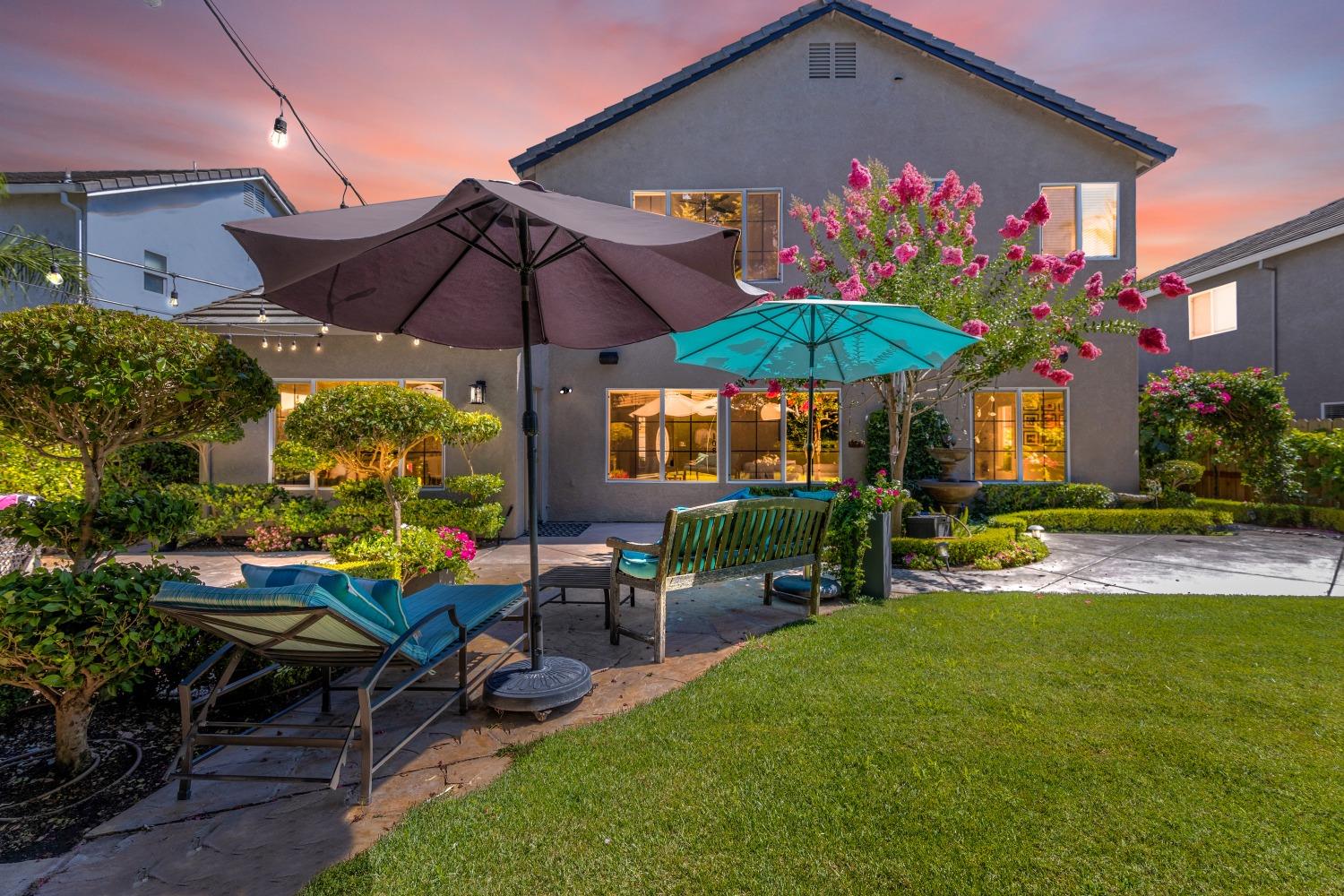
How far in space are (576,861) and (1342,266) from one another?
18.9 metres

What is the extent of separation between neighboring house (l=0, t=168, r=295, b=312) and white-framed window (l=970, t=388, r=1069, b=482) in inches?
633

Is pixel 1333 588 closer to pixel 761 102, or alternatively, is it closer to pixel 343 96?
pixel 761 102

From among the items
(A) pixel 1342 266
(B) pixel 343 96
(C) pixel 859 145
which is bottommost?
(A) pixel 1342 266

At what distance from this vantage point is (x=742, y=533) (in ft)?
14.7

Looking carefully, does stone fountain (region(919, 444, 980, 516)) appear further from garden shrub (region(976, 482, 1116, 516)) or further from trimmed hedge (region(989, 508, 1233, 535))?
garden shrub (region(976, 482, 1116, 516))

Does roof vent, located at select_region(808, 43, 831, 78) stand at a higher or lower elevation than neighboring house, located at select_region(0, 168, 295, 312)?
higher

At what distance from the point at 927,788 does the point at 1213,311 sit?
65.5ft

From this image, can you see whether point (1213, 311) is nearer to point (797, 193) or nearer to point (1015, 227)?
point (797, 193)

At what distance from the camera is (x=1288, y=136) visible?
12.3 metres

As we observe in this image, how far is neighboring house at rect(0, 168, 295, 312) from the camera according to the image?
44.5ft

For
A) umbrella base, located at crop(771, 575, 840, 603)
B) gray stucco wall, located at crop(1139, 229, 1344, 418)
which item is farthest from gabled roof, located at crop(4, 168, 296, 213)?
gray stucco wall, located at crop(1139, 229, 1344, 418)

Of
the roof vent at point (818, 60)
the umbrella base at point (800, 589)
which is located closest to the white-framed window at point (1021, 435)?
the roof vent at point (818, 60)

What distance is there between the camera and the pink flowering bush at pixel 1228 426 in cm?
1033

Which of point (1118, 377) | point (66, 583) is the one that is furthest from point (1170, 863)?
point (1118, 377)
